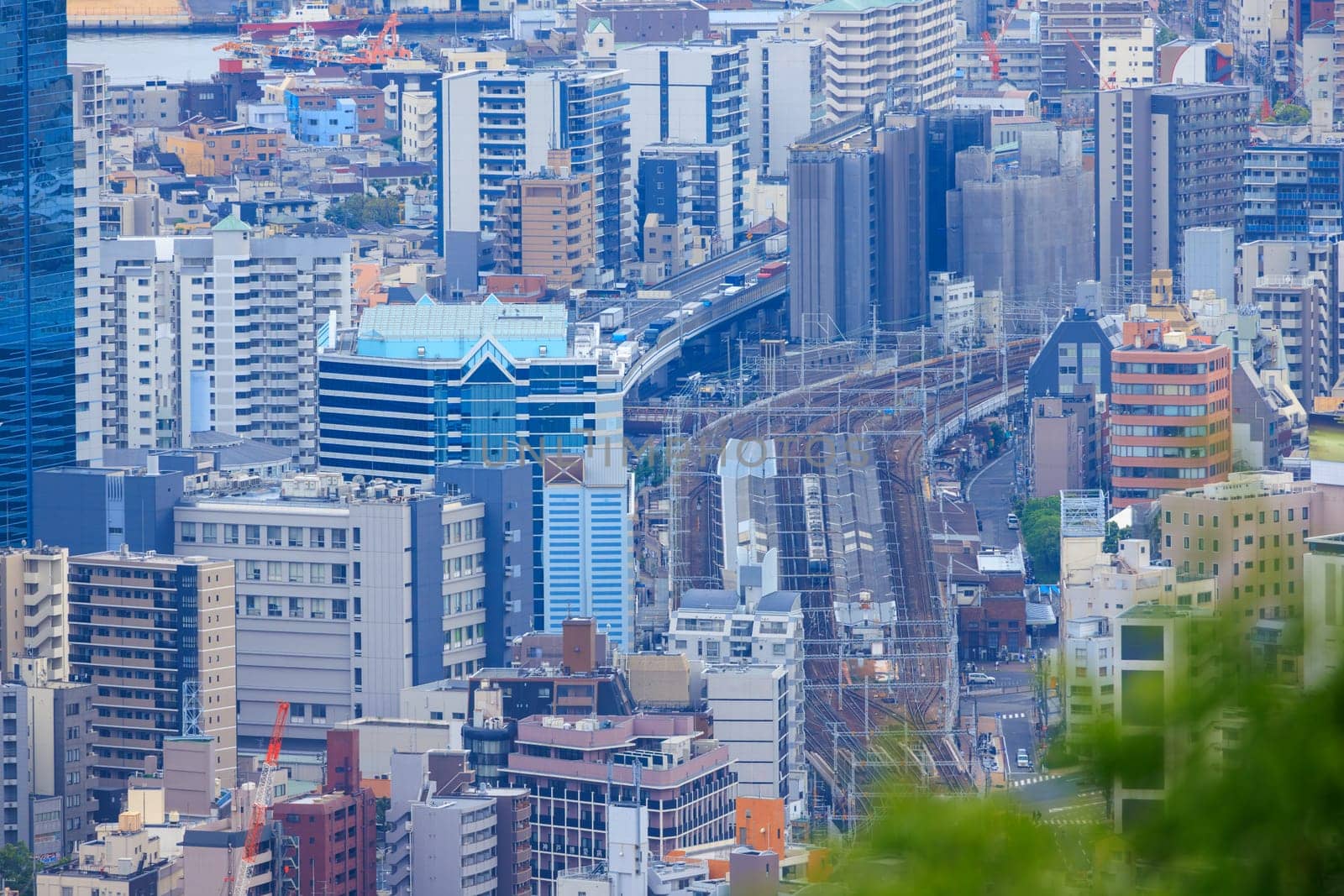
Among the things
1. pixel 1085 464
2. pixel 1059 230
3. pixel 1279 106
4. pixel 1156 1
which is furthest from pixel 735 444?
pixel 1156 1

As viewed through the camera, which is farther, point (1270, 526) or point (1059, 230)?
point (1059, 230)

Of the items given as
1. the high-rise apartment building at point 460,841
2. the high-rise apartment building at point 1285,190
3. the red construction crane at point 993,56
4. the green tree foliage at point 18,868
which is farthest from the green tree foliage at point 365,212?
the high-rise apartment building at point 460,841

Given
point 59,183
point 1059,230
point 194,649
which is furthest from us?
point 1059,230

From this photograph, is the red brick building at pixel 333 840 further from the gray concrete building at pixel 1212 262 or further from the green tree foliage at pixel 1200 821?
the gray concrete building at pixel 1212 262

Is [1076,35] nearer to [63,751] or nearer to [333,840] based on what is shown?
[63,751]

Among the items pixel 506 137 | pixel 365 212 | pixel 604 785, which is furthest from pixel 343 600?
pixel 365 212

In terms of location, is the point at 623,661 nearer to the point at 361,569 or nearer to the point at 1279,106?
the point at 361,569

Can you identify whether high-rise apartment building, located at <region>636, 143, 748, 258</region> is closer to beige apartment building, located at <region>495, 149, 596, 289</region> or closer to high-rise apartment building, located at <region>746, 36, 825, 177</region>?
beige apartment building, located at <region>495, 149, 596, 289</region>
